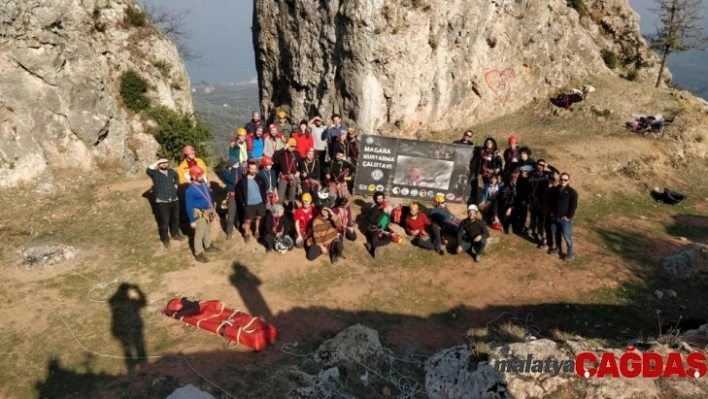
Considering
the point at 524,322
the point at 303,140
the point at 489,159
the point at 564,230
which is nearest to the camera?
the point at 524,322

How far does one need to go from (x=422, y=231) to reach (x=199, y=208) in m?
6.79

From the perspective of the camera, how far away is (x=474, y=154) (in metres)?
16.0

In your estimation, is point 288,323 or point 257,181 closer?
point 288,323

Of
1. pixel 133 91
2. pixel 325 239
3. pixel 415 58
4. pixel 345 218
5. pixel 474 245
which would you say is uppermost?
pixel 415 58

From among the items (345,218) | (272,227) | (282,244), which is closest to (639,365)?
(345,218)

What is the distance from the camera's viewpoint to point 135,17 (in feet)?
67.7

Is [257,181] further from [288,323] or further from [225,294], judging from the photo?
[288,323]

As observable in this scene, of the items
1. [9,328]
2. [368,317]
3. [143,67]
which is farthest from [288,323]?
[143,67]

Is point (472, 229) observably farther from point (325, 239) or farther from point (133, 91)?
point (133, 91)

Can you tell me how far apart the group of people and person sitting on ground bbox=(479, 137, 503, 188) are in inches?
1.4

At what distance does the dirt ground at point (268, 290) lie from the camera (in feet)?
28.5

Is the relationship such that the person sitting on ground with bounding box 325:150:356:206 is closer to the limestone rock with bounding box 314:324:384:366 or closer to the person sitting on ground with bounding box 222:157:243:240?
the person sitting on ground with bounding box 222:157:243:240

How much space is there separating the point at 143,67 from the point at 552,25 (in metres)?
23.3

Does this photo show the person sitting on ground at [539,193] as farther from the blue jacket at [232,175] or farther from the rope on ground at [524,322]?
the blue jacket at [232,175]
